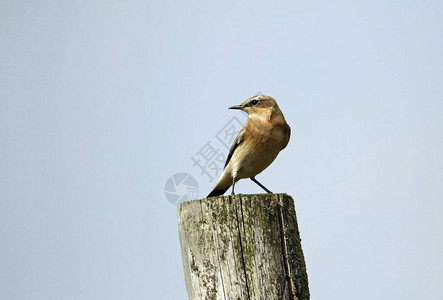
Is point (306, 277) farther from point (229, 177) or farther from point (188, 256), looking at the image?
point (229, 177)

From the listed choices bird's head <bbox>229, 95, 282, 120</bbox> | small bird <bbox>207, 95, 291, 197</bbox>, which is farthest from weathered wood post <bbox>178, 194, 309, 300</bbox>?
bird's head <bbox>229, 95, 282, 120</bbox>

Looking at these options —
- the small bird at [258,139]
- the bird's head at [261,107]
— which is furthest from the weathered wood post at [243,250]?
the bird's head at [261,107]

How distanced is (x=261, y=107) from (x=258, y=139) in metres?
0.61

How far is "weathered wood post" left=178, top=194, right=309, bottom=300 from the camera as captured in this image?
3.99 m

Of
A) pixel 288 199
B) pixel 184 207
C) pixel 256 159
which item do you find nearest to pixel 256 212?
pixel 288 199

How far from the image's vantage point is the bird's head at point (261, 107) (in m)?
7.75

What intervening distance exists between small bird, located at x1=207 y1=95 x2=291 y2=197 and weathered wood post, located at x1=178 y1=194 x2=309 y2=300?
328cm

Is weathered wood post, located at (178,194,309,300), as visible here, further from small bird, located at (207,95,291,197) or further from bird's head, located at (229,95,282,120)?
bird's head, located at (229,95,282,120)

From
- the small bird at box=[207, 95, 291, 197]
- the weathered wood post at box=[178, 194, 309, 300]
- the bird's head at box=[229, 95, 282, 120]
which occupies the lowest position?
the weathered wood post at box=[178, 194, 309, 300]

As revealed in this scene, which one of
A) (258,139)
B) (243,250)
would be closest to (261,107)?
(258,139)

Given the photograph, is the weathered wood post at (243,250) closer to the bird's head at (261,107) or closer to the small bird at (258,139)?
the small bird at (258,139)

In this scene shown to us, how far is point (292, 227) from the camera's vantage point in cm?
427

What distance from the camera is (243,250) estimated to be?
4043 millimetres

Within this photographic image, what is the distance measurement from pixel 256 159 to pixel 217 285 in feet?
12.4
